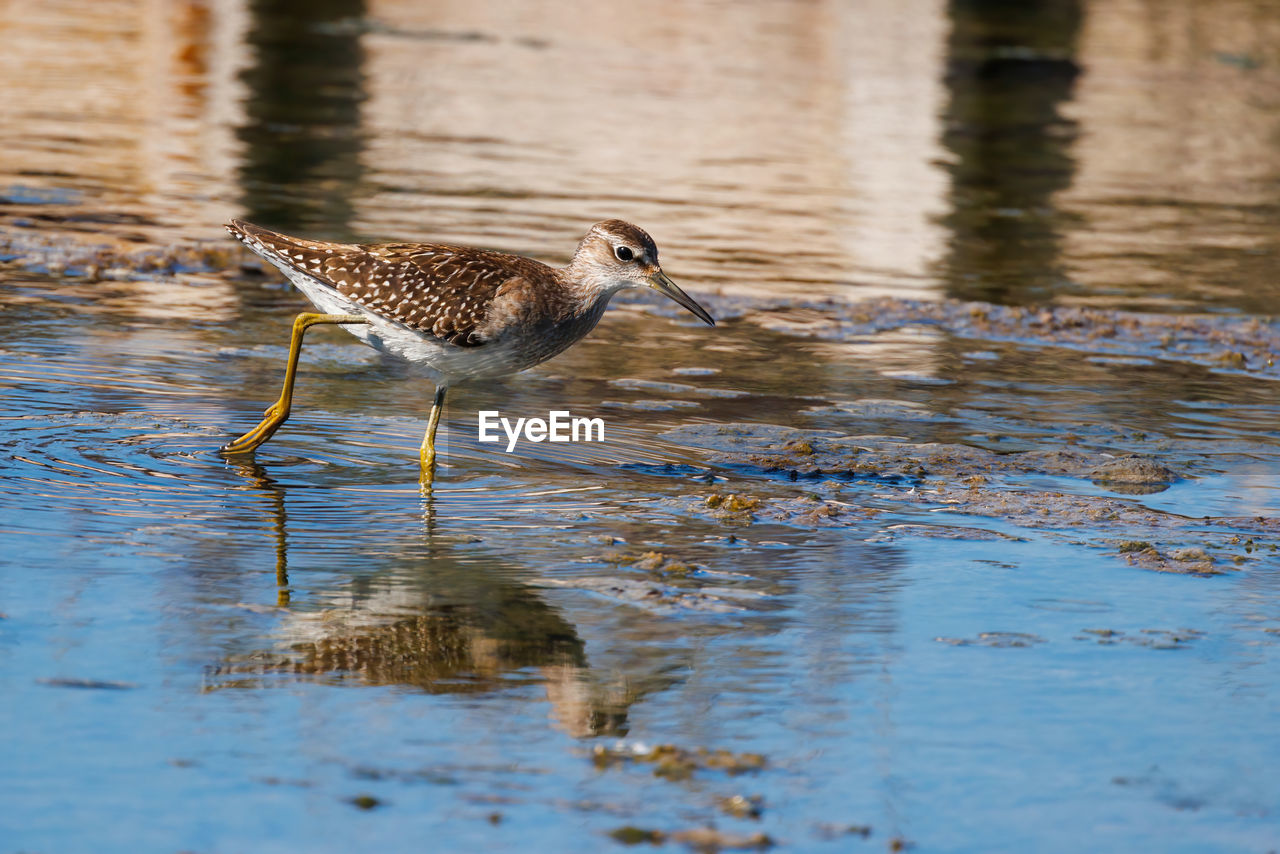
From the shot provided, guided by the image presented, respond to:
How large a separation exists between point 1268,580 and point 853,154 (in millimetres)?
12951

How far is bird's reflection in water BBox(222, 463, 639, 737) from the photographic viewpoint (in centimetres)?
518

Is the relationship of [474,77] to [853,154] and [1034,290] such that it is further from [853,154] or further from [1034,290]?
[1034,290]

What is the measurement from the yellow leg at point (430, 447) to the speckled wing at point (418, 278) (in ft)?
1.15

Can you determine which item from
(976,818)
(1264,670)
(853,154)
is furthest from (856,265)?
(976,818)

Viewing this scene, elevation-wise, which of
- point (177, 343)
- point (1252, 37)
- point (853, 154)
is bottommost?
point (177, 343)

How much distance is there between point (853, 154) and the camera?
19.0 metres

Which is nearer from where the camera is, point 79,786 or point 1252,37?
point 79,786

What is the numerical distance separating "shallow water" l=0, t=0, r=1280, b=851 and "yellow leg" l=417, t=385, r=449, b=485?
0.07 metres

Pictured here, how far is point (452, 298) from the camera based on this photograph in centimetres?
787

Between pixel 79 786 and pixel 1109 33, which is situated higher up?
pixel 1109 33

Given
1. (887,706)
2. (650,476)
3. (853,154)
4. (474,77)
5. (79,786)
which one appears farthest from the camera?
(474,77)

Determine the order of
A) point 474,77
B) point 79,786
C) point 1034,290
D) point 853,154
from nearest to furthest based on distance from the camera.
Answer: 1. point 79,786
2. point 1034,290
3. point 853,154
4. point 474,77
